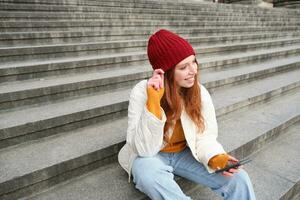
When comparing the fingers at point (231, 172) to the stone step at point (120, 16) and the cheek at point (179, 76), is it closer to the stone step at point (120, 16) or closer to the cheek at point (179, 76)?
the cheek at point (179, 76)

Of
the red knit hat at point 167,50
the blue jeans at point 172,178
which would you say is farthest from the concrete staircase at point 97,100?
the red knit hat at point 167,50

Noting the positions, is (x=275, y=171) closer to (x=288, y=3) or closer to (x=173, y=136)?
(x=173, y=136)

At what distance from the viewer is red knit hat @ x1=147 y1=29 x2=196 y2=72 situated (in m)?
1.81

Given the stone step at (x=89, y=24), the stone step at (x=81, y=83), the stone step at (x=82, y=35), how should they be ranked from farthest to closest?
1. the stone step at (x=89, y=24)
2. the stone step at (x=82, y=35)
3. the stone step at (x=81, y=83)

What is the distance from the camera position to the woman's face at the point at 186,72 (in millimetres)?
1868

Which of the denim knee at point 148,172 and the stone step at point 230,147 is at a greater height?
the denim knee at point 148,172

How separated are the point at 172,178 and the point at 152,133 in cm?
31

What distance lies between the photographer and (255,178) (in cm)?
246

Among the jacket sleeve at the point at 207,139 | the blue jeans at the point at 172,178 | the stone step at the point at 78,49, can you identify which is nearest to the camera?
the blue jeans at the point at 172,178

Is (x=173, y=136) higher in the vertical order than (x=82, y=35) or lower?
lower

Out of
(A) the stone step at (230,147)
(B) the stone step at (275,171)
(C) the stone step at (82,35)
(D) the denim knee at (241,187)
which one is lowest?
(B) the stone step at (275,171)

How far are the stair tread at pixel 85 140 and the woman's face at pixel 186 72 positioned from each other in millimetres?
893

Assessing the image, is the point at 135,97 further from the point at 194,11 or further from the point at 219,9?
the point at 219,9

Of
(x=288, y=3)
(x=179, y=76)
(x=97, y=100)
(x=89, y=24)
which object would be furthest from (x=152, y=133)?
(x=288, y=3)
